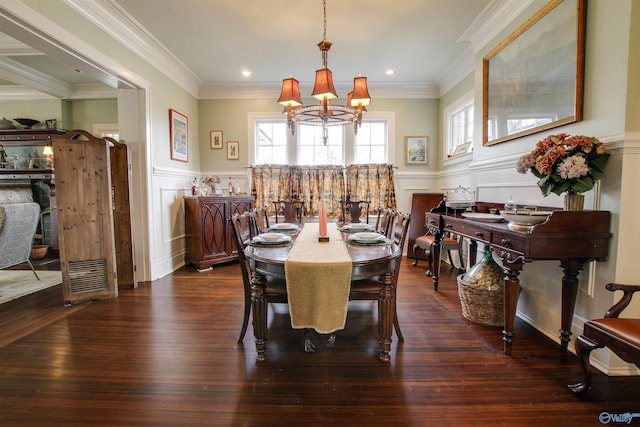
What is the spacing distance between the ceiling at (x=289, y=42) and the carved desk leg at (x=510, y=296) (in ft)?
7.69

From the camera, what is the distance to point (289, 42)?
136 inches

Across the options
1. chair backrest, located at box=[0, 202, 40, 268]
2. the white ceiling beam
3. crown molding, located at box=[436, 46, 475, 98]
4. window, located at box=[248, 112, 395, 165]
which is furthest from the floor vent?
crown molding, located at box=[436, 46, 475, 98]

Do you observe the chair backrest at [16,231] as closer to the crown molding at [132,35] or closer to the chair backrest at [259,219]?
the crown molding at [132,35]

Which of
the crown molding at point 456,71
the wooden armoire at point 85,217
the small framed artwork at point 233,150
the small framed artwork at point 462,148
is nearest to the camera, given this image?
the wooden armoire at point 85,217

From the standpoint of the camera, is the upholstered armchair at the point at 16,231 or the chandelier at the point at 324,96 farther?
the upholstered armchair at the point at 16,231

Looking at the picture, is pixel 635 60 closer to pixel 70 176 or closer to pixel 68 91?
pixel 70 176

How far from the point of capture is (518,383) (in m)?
1.68

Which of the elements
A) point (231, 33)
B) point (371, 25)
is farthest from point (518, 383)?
point (231, 33)

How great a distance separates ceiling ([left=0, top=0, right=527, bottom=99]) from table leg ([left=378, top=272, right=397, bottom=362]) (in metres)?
2.57

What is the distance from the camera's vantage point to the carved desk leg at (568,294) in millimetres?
1853

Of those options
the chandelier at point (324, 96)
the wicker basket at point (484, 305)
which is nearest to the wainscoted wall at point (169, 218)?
the chandelier at point (324, 96)

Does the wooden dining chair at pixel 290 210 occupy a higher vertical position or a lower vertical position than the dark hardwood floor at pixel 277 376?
higher

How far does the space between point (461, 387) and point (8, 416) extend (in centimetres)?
238

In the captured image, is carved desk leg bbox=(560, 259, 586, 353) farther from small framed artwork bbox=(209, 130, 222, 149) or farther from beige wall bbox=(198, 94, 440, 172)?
A: small framed artwork bbox=(209, 130, 222, 149)
